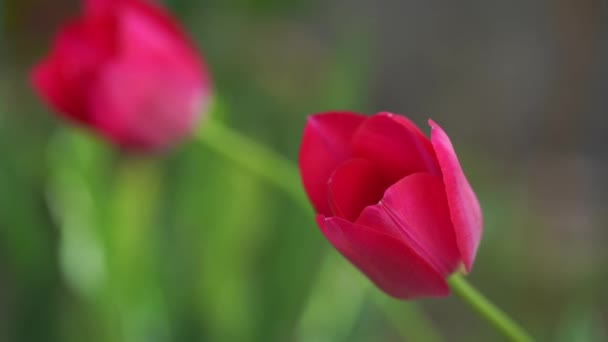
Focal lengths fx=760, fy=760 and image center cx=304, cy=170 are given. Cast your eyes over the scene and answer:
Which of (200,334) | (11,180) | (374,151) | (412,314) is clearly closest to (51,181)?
(11,180)

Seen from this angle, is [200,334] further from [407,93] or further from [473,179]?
[407,93]

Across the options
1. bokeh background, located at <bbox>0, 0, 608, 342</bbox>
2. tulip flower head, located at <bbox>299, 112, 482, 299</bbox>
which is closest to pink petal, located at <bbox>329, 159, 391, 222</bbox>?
tulip flower head, located at <bbox>299, 112, 482, 299</bbox>

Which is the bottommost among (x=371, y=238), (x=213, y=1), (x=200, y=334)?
(x=200, y=334)

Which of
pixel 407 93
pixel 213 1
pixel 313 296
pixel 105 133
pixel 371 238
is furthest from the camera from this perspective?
pixel 407 93

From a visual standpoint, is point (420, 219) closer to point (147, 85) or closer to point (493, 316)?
point (493, 316)

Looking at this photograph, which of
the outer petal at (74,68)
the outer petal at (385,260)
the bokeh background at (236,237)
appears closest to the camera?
the outer petal at (385,260)

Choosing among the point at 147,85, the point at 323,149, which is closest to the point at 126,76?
the point at 147,85

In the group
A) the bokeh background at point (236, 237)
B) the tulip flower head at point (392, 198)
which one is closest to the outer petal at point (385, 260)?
the tulip flower head at point (392, 198)

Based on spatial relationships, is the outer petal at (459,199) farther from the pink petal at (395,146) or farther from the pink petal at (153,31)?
the pink petal at (153,31)
